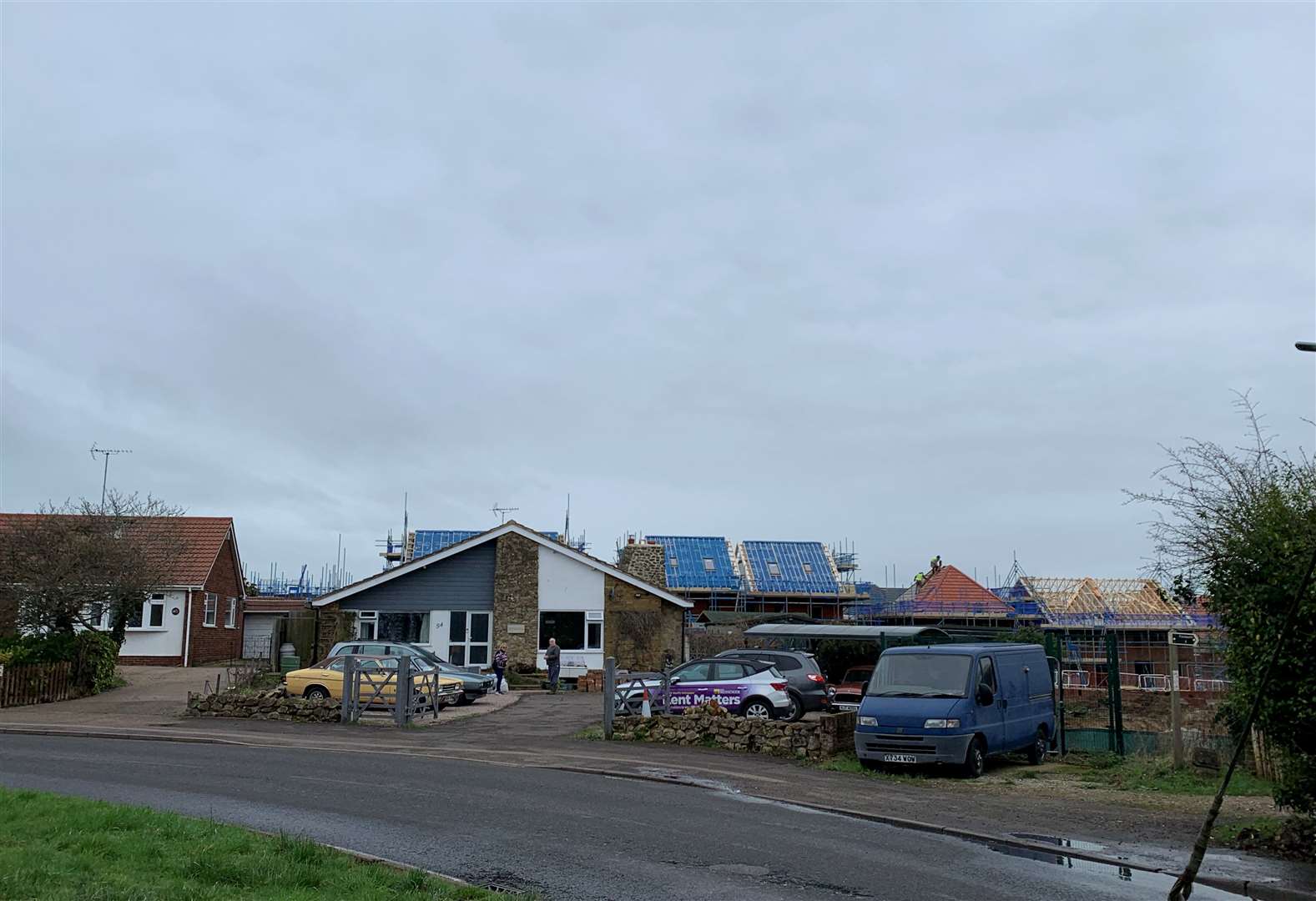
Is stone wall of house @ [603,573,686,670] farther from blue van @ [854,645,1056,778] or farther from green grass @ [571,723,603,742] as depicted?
blue van @ [854,645,1056,778]

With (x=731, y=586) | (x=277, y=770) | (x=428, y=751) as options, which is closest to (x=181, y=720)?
(x=428, y=751)

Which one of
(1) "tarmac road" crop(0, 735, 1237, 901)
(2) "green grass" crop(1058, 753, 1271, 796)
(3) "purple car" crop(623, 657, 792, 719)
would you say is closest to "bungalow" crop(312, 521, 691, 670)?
(3) "purple car" crop(623, 657, 792, 719)

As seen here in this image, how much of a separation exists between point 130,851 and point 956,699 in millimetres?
12081

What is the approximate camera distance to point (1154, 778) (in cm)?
1677

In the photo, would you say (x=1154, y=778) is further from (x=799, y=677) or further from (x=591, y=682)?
(x=591, y=682)

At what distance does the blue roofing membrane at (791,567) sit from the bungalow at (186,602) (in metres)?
32.6

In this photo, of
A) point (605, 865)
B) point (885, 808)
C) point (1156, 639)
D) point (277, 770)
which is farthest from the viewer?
point (1156, 639)

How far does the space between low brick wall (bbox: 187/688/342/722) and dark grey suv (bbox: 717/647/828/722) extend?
8.98 meters

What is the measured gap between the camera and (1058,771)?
18.0 m

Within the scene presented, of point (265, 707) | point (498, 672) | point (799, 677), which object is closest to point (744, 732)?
point (799, 677)

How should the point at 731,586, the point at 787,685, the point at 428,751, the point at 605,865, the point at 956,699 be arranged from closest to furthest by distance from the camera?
the point at 605,865 → the point at 956,699 → the point at 428,751 → the point at 787,685 → the point at 731,586

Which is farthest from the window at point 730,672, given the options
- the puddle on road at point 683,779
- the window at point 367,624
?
the window at point 367,624

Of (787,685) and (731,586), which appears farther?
(731,586)

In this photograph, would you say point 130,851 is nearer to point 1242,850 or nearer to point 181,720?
point 1242,850
